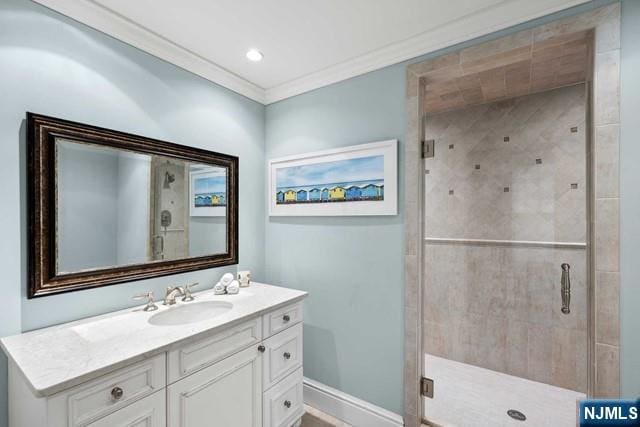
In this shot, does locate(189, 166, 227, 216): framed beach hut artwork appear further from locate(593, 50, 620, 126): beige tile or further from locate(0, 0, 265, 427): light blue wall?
locate(593, 50, 620, 126): beige tile

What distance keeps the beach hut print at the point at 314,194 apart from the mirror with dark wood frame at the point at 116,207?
24.9 inches

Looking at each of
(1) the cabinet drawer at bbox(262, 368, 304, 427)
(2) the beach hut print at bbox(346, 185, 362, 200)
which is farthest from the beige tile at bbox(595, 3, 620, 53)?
(1) the cabinet drawer at bbox(262, 368, 304, 427)

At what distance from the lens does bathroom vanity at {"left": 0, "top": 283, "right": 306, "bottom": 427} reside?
0.97 m

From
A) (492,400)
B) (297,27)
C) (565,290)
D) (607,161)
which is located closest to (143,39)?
(297,27)

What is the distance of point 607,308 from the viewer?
50.3 inches

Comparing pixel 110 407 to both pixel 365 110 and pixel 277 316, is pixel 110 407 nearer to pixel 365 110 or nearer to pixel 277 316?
pixel 277 316

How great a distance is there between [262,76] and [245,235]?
1.23 meters

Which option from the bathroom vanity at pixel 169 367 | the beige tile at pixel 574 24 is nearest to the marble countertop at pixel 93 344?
the bathroom vanity at pixel 169 367

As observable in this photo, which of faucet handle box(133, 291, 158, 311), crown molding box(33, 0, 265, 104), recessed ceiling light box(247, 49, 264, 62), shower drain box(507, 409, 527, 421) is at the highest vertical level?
recessed ceiling light box(247, 49, 264, 62)

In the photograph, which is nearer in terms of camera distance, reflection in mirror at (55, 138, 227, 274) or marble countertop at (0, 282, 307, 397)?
marble countertop at (0, 282, 307, 397)

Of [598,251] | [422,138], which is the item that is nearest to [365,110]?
[422,138]

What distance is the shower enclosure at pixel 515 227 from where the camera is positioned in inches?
51.2

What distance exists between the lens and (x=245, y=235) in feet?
7.56

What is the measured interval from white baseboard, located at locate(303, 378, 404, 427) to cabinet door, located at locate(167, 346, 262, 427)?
64cm
